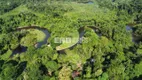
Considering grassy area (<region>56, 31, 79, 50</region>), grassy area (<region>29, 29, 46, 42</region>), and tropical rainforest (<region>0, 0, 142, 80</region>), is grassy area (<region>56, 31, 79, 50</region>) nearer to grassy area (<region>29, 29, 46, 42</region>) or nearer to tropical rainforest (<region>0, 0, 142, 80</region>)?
tropical rainforest (<region>0, 0, 142, 80</region>)

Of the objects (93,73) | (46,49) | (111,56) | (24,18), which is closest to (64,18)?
(24,18)

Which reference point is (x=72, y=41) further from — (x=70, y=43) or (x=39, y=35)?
(x=39, y=35)

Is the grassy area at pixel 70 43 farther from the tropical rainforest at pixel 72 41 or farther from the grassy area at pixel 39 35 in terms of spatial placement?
the grassy area at pixel 39 35

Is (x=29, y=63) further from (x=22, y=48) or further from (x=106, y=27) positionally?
(x=106, y=27)

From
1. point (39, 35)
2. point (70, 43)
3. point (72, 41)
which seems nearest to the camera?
point (70, 43)

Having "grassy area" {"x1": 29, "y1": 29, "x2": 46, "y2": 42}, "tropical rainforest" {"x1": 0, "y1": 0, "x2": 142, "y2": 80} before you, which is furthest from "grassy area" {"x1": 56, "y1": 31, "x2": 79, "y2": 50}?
"grassy area" {"x1": 29, "y1": 29, "x2": 46, "y2": 42}

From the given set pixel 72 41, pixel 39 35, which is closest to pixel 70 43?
pixel 72 41

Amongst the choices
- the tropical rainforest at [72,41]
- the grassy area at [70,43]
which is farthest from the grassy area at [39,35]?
the grassy area at [70,43]

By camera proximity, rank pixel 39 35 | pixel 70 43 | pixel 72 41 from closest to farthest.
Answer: pixel 70 43 < pixel 72 41 < pixel 39 35
